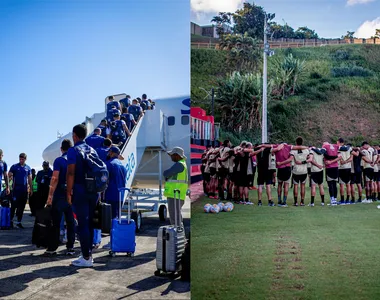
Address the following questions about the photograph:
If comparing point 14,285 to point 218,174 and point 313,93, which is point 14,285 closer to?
point 218,174

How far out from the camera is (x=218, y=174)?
289cm

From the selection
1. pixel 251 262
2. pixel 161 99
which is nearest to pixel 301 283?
pixel 251 262

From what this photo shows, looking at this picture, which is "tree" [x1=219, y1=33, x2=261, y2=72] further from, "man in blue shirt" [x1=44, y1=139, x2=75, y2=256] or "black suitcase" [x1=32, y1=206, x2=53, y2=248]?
"black suitcase" [x1=32, y1=206, x2=53, y2=248]

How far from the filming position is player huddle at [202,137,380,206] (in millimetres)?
2871

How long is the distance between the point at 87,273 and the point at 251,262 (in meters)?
1.40

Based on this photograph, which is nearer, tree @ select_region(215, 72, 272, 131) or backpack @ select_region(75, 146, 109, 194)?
tree @ select_region(215, 72, 272, 131)

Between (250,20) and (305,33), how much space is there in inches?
12.4

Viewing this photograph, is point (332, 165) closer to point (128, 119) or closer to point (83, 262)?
point (128, 119)

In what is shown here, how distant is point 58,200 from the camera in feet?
15.5

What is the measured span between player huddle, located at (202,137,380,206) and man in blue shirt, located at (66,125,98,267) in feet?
4.79

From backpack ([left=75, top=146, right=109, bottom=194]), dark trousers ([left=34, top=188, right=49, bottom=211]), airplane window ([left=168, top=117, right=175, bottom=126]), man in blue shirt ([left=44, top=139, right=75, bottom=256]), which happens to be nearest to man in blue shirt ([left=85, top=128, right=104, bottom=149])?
man in blue shirt ([left=44, top=139, right=75, bottom=256])

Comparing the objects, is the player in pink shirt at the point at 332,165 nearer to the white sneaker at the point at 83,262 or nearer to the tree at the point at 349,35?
the tree at the point at 349,35

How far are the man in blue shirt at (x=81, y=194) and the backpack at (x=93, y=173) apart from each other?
1.0 inches

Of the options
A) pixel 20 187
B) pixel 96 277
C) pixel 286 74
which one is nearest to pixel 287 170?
pixel 286 74
